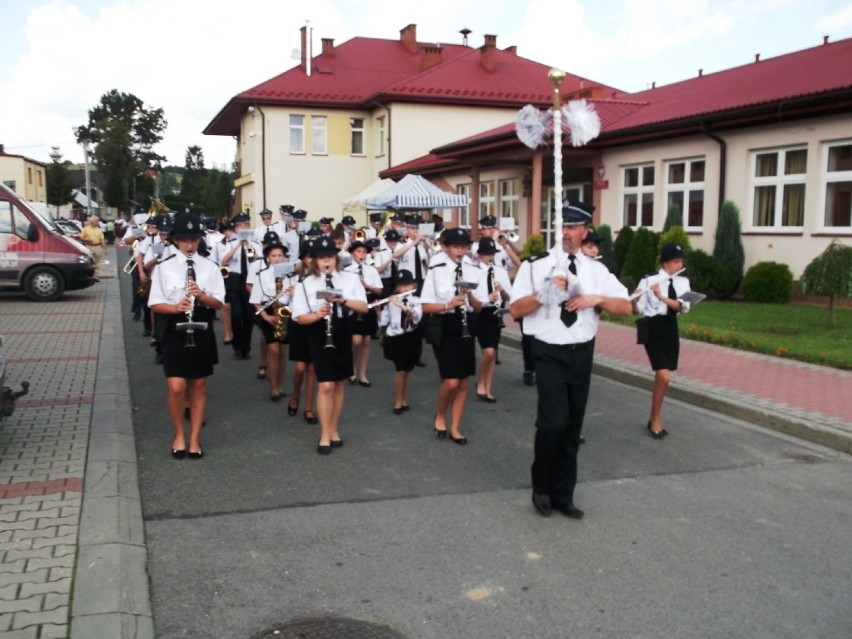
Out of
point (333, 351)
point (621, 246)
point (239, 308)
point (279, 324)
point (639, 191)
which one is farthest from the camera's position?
point (639, 191)

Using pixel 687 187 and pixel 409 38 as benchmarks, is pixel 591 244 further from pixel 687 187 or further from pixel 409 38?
pixel 409 38

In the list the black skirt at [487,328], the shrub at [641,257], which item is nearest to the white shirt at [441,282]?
the black skirt at [487,328]

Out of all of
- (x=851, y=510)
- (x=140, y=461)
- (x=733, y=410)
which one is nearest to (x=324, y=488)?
(x=140, y=461)

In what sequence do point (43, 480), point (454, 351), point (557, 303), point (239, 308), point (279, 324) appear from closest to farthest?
point (557, 303) → point (43, 480) → point (454, 351) → point (279, 324) → point (239, 308)

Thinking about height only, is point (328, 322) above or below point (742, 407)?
above

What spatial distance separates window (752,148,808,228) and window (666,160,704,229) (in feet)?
5.28

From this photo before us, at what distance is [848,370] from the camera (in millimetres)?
10336

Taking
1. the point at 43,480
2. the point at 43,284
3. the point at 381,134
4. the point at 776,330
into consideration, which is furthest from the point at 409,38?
the point at 43,480

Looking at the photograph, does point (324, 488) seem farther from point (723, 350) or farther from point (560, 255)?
point (723, 350)

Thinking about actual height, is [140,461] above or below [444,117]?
below

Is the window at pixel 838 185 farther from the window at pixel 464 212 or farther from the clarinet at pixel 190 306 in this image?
Answer: the window at pixel 464 212

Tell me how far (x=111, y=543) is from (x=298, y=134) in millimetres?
38533

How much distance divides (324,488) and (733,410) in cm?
472

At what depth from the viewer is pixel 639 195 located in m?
21.1
